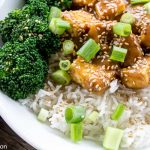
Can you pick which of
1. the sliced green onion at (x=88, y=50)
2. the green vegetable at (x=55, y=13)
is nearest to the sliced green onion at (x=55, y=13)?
the green vegetable at (x=55, y=13)

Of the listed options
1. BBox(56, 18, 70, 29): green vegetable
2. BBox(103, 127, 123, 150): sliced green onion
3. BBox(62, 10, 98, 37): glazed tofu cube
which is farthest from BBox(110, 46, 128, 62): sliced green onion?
BBox(103, 127, 123, 150): sliced green onion

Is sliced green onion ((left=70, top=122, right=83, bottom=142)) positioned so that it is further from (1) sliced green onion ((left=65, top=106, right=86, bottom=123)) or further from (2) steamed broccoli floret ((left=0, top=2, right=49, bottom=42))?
(2) steamed broccoli floret ((left=0, top=2, right=49, bottom=42))

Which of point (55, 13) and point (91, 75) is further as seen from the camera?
point (55, 13)

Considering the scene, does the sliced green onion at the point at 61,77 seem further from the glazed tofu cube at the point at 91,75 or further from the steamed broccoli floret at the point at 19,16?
the steamed broccoli floret at the point at 19,16

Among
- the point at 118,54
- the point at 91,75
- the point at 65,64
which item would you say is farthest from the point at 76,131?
the point at 118,54

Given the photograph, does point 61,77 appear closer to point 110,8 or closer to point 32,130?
point 32,130

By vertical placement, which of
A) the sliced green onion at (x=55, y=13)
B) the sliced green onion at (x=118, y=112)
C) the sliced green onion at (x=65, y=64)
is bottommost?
the sliced green onion at (x=118, y=112)

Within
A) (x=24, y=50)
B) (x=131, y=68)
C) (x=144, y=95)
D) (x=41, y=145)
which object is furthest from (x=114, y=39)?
(x=41, y=145)
